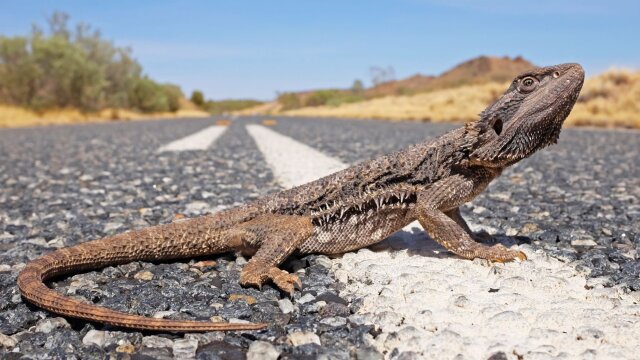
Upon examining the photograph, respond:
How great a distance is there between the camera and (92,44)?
53188 millimetres

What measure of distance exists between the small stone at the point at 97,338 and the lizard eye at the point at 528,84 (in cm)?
282

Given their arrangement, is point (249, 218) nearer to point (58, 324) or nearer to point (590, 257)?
point (58, 324)

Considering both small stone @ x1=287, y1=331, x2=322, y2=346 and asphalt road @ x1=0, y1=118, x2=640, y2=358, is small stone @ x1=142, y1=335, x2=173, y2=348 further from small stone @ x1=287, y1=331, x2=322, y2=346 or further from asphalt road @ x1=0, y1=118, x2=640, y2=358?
small stone @ x1=287, y1=331, x2=322, y2=346

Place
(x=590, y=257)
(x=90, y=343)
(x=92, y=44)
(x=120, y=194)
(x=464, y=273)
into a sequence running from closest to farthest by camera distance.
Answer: (x=90, y=343)
(x=464, y=273)
(x=590, y=257)
(x=120, y=194)
(x=92, y=44)

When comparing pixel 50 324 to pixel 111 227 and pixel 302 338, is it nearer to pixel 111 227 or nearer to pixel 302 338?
pixel 302 338

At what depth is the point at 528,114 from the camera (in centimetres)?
339

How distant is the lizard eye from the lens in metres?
3.43

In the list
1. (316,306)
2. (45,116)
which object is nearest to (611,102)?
(316,306)

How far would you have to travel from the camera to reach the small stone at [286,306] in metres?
2.63

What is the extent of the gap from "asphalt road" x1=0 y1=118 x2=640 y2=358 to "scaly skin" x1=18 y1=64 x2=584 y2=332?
145mm

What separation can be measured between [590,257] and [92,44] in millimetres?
57356

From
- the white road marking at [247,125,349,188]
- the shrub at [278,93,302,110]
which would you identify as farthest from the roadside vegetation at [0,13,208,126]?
the shrub at [278,93,302,110]

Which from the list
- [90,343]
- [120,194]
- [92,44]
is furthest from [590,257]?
[92,44]

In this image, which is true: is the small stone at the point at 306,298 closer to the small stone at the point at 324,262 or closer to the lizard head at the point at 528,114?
the small stone at the point at 324,262
